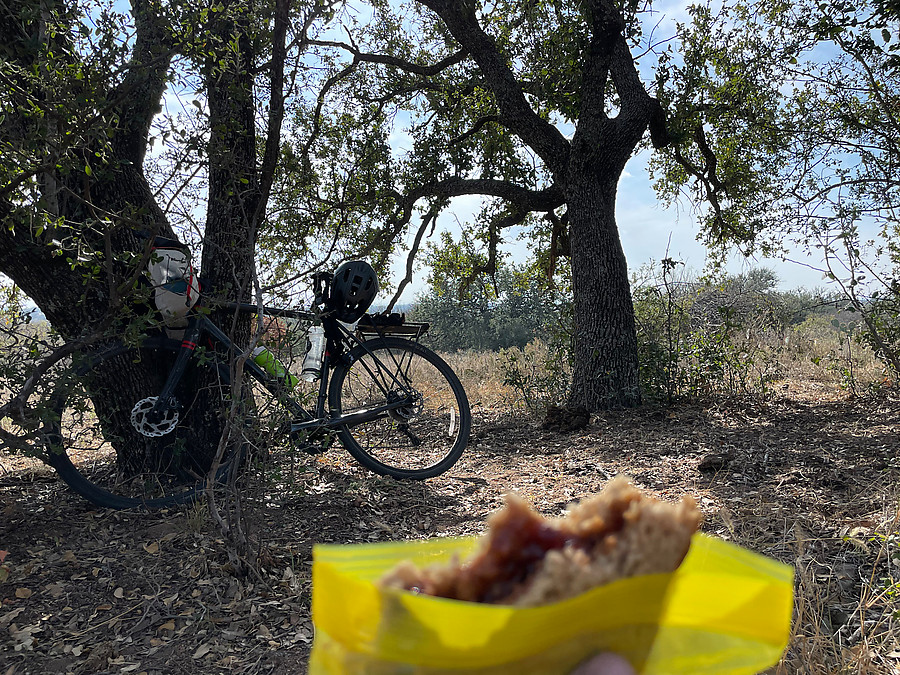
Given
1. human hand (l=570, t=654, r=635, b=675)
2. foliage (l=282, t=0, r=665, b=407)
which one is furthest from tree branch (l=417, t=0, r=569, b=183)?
human hand (l=570, t=654, r=635, b=675)

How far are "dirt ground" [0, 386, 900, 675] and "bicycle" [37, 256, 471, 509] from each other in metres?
0.25

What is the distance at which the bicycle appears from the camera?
3219mm

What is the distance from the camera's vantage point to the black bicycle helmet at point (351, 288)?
4.22m

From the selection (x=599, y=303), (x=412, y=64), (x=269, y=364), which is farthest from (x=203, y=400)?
(x=412, y=64)

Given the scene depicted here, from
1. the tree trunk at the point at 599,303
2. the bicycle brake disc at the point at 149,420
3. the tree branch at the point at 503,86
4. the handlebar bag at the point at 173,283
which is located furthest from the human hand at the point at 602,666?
the tree branch at the point at 503,86

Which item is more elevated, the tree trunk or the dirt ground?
the tree trunk

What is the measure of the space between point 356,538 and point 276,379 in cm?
99

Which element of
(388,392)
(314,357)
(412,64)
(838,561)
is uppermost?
(412,64)

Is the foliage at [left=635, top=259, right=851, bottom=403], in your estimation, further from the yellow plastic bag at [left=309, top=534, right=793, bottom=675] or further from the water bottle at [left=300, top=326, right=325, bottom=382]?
the yellow plastic bag at [left=309, top=534, right=793, bottom=675]

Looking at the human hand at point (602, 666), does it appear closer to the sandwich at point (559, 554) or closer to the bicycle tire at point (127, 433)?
the sandwich at point (559, 554)

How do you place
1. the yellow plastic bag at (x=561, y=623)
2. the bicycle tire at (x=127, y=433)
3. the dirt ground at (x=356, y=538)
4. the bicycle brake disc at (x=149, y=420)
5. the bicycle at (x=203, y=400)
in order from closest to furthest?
the yellow plastic bag at (x=561, y=623) < the dirt ground at (x=356, y=538) < the bicycle at (x=203, y=400) < the bicycle tire at (x=127, y=433) < the bicycle brake disc at (x=149, y=420)

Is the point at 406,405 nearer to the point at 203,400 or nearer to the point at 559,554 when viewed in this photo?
the point at 203,400

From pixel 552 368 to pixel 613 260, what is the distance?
146cm

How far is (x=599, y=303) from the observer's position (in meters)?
6.73
